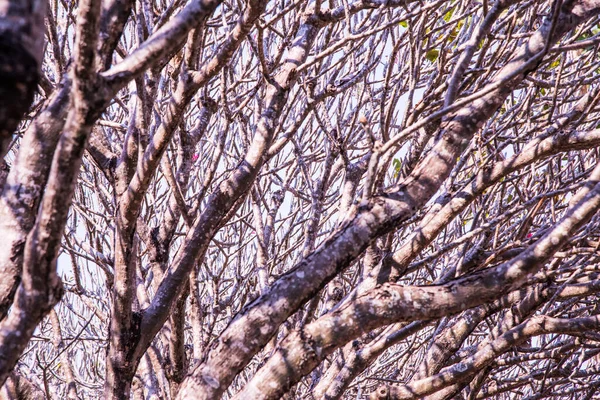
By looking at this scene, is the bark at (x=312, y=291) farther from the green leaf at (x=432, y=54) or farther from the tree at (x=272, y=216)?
the green leaf at (x=432, y=54)

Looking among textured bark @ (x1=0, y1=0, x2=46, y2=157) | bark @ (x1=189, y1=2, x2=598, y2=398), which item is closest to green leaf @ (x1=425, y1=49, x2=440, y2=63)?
bark @ (x1=189, y1=2, x2=598, y2=398)

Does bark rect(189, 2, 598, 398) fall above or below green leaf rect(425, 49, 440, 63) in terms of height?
below

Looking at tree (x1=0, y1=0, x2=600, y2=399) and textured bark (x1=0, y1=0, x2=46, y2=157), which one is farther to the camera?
tree (x1=0, y1=0, x2=600, y2=399)

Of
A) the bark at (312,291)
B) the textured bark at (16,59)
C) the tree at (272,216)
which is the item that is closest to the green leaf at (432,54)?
the tree at (272,216)

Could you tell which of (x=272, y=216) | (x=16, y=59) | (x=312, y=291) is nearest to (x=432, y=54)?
(x=272, y=216)

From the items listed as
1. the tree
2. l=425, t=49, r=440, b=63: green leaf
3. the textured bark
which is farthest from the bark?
l=425, t=49, r=440, b=63: green leaf

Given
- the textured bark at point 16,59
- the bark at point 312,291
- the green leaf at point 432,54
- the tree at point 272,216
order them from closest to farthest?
1. the textured bark at point 16,59
2. the tree at point 272,216
3. the bark at point 312,291
4. the green leaf at point 432,54

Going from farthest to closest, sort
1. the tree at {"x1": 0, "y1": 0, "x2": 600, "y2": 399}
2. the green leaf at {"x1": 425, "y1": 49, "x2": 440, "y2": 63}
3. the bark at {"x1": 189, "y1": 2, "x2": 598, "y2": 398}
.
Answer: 1. the green leaf at {"x1": 425, "y1": 49, "x2": 440, "y2": 63}
2. the bark at {"x1": 189, "y1": 2, "x2": 598, "y2": 398}
3. the tree at {"x1": 0, "y1": 0, "x2": 600, "y2": 399}

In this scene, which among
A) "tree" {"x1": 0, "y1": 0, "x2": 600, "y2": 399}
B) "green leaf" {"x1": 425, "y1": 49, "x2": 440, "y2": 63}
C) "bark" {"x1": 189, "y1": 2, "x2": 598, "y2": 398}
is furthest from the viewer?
"green leaf" {"x1": 425, "y1": 49, "x2": 440, "y2": 63}

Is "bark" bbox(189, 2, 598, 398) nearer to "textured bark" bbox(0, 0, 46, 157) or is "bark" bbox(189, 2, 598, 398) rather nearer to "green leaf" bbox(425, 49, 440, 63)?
"textured bark" bbox(0, 0, 46, 157)

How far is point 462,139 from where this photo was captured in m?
2.40

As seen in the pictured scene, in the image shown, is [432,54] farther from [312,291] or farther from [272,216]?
[312,291]

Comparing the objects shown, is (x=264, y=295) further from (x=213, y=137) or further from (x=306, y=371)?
(x=213, y=137)

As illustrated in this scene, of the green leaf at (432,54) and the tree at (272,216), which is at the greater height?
the green leaf at (432,54)
